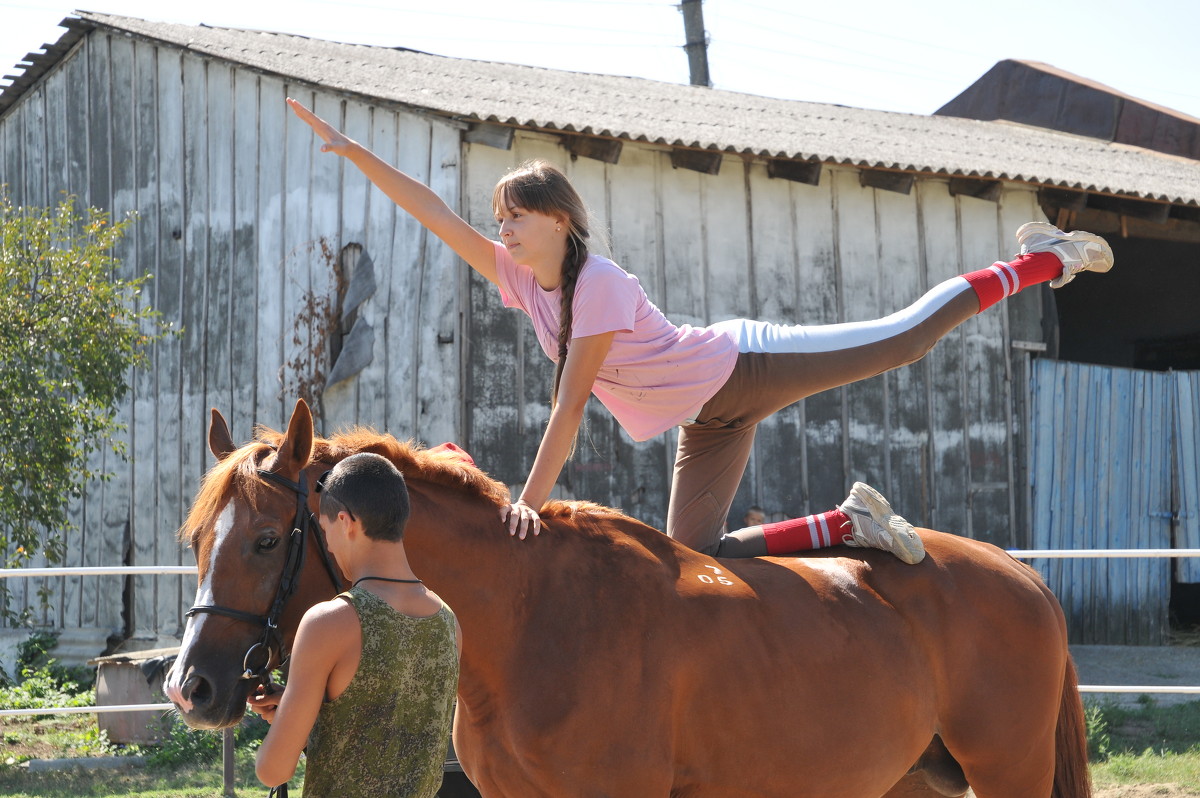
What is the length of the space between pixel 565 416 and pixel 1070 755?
7.39ft

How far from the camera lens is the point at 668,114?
12.3 m

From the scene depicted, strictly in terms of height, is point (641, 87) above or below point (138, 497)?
above

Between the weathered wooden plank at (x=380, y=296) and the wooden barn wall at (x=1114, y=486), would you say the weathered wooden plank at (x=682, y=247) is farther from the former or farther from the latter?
the wooden barn wall at (x=1114, y=486)

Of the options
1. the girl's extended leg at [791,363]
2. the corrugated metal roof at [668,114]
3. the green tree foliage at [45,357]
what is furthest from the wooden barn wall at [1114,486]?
the green tree foliage at [45,357]

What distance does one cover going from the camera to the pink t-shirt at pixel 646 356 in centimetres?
344

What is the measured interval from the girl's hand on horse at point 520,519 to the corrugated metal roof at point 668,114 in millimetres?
6942

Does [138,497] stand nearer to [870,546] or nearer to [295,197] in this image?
[295,197]

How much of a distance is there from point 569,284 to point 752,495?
313 inches

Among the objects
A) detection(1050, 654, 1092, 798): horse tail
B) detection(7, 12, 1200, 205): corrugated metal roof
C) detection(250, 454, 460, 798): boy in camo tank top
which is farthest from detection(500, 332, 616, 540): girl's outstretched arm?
detection(7, 12, 1200, 205): corrugated metal roof

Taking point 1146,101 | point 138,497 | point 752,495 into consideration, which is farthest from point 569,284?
point 1146,101

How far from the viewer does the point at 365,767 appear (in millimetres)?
2336

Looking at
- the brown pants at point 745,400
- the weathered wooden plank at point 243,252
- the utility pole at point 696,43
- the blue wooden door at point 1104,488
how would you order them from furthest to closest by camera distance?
1. the utility pole at point 696,43
2. the blue wooden door at point 1104,488
3. the weathered wooden plank at point 243,252
4. the brown pants at point 745,400

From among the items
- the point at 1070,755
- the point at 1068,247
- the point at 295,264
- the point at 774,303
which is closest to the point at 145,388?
the point at 295,264

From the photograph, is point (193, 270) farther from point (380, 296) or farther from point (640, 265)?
point (640, 265)
